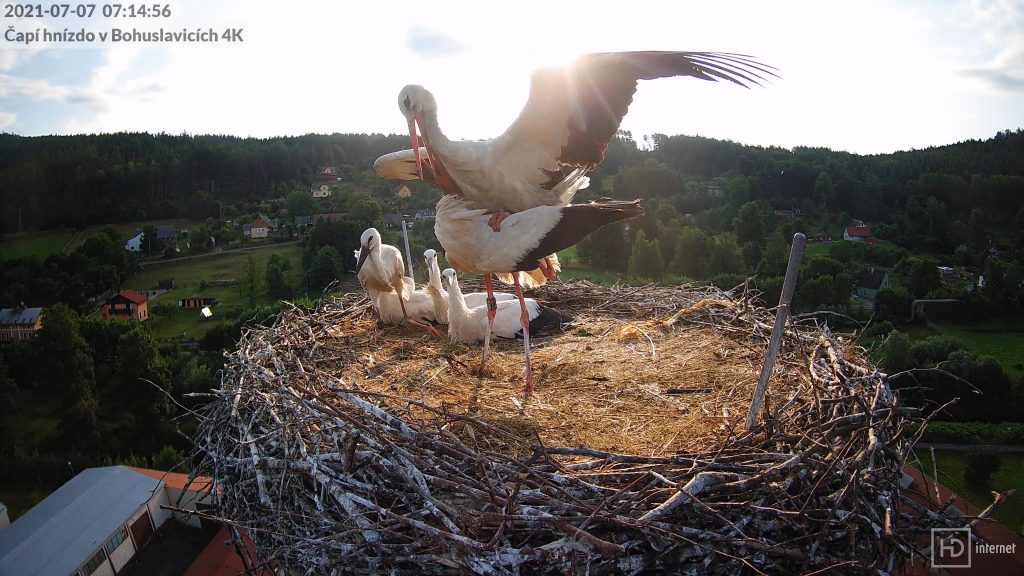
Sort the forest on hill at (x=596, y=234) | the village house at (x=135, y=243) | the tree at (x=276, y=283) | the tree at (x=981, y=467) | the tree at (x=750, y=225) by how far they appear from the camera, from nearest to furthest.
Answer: the tree at (x=981, y=467) → the forest on hill at (x=596, y=234) → the tree at (x=276, y=283) → the village house at (x=135, y=243) → the tree at (x=750, y=225)

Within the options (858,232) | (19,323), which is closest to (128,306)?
(19,323)

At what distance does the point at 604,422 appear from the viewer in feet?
11.2

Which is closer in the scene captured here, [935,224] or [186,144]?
[935,224]

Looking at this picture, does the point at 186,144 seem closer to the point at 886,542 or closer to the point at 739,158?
the point at 739,158

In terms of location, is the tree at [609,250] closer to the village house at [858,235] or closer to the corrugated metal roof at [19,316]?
the village house at [858,235]

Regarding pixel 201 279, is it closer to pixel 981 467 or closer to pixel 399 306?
pixel 399 306

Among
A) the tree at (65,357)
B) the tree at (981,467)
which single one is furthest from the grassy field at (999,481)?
the tree at (65,357)

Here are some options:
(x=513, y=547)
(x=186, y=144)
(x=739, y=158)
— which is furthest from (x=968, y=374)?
(x=186, y=144)

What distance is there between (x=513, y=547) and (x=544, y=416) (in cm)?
139

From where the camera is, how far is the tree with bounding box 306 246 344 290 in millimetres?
17250

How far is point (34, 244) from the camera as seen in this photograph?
24.1 m

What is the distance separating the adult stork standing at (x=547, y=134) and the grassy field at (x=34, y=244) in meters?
25.9

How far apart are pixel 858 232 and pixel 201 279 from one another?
28868mm

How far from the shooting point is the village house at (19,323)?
18547 mm
